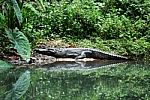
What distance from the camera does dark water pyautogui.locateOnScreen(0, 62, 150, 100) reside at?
5.23m

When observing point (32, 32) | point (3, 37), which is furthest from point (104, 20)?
point (3, 37)

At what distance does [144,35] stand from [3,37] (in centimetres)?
420

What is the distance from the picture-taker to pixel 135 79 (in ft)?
22.7

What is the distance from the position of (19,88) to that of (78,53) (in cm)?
530

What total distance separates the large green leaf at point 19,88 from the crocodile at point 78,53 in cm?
339

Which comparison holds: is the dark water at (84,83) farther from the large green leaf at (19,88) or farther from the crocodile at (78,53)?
the crocodile at (78,53)

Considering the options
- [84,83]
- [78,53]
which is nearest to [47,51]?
[78,53]

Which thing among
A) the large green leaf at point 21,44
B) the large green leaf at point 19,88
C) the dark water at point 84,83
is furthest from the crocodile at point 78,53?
the large green leaf at point 19,88

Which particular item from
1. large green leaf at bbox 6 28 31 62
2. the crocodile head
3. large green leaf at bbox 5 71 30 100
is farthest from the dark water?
the crocodile head

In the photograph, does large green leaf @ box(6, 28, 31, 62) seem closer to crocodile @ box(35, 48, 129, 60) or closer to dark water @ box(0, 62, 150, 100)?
dark water @ box(0, 62, 150, 100)

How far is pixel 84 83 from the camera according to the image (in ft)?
21.1

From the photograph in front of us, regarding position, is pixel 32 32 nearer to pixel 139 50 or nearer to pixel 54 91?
pixel 139 50

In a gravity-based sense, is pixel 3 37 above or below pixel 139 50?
above

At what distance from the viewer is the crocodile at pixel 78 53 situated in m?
10.6
